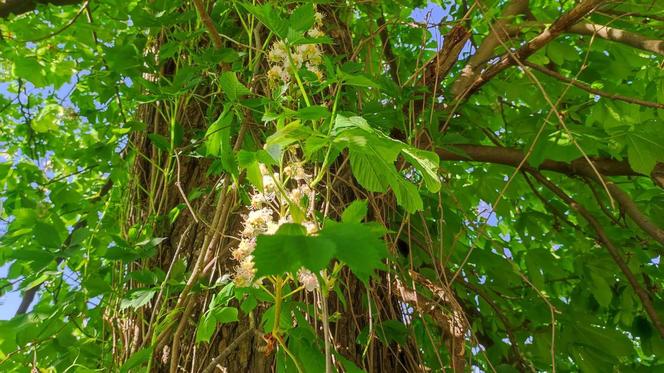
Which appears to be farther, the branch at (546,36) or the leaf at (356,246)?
the branch at (546,36)

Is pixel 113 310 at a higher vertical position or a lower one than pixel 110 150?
lower

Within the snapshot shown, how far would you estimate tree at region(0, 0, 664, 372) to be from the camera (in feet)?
2.36

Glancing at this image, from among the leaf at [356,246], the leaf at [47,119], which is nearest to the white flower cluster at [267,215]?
the leaf at [356,246]

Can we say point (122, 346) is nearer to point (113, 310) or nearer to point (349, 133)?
point (113, 310)

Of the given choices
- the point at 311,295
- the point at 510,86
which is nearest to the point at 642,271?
the point at 510,86

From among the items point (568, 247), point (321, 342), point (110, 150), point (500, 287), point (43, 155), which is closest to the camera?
point (321, 342)

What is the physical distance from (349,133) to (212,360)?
0.71m

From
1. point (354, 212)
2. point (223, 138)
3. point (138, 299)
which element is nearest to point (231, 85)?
point (223, 138)

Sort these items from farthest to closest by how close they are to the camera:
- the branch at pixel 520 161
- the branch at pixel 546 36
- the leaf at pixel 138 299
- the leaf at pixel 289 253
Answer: the branch at pixel 520 161 < the branch at pixel 546 36 < the leaf at pixel 138 299 < the leaf at pixel 289 253

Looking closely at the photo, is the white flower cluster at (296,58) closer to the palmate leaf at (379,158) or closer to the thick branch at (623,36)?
the palmate leaf at (379,158)

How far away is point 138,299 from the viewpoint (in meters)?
0.97

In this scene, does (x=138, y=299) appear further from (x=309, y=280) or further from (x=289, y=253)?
(x=289, y=253)

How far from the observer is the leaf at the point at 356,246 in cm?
44

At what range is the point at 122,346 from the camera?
44.6 inches
